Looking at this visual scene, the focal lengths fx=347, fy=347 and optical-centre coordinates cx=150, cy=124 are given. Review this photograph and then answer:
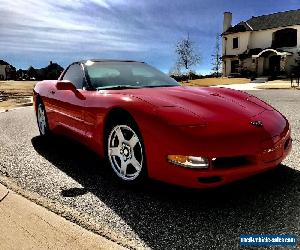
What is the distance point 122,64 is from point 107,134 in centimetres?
155

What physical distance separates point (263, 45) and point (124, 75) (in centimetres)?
3532

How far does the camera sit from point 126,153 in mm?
3346

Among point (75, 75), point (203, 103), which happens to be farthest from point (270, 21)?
point (203, 103)

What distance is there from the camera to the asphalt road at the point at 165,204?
8.02 ft

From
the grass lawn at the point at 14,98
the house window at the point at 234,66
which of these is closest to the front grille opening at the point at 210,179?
the grass lawn at the point at 14,98

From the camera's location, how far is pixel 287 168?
12.3ft

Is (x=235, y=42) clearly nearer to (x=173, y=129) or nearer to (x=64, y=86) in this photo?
(x=64, y=86)

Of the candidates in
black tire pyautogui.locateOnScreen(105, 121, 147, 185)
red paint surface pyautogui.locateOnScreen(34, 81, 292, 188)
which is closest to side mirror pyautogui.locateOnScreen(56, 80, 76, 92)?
red paint surface pyautogui.locateOnScreen(34, 81, 292, 188)

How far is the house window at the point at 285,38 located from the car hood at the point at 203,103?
34.3 metres

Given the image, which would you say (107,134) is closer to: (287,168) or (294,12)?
(287,168)

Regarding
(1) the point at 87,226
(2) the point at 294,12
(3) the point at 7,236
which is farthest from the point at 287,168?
(2) the point at 294,12

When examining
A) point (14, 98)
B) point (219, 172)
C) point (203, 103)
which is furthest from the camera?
point (14, 98)

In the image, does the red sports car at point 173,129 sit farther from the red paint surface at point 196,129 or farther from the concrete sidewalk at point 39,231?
the concrete sidewalk at point 39,231

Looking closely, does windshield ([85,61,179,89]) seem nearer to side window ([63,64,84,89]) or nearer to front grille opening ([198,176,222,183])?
side window ([63,64,84,89])
